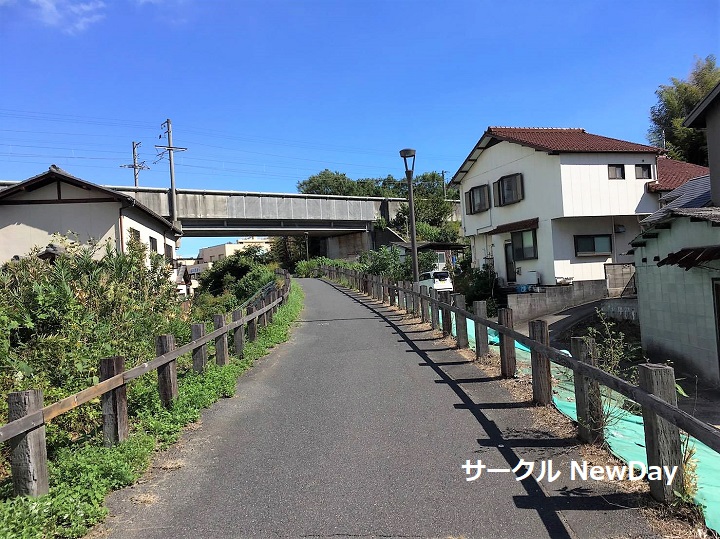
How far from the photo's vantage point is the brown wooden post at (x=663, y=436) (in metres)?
3.68

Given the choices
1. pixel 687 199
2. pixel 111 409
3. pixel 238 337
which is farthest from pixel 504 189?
pixel 111 409

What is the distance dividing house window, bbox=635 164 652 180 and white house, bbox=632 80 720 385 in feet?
24.5

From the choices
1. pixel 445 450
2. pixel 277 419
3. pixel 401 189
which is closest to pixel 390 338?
pixel 277 419

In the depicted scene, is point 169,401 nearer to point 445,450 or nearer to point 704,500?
point 445,450

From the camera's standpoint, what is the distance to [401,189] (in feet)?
262

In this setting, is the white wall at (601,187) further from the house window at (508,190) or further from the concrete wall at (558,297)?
the concrete wall at (558,297)

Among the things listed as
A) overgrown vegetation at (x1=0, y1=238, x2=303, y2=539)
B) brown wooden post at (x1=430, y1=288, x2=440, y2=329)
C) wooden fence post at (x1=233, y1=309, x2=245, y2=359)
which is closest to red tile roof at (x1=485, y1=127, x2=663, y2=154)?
brown wooden post at (x1=430, y1=288, x2=440, y2=329)

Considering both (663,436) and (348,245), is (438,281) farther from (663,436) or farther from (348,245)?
(348,245)

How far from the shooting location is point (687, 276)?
483 inches

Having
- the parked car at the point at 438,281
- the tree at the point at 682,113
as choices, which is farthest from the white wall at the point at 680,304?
the tree at the point at 682,113

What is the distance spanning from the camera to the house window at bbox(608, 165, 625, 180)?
72.6 feet

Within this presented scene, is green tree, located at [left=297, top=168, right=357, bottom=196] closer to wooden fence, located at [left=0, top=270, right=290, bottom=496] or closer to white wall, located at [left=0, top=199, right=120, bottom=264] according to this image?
white wall, located at [left=0, top=199, right=120, bottom=264]

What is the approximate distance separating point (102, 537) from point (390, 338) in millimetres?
8548

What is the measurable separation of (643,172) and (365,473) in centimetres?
2223
